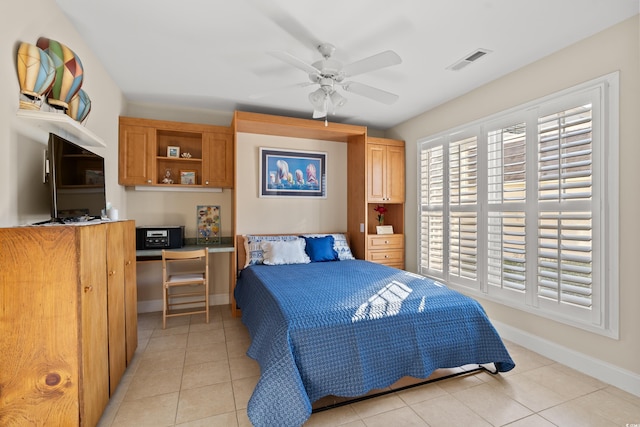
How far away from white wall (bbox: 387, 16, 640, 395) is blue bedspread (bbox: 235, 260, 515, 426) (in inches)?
28.9

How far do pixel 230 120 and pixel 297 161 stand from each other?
108cm

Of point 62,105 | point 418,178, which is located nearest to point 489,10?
point 418,178

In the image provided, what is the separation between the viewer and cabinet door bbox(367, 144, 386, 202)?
4.25 metres

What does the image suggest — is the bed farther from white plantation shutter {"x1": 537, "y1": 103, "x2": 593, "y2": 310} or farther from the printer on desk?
the printer on desk

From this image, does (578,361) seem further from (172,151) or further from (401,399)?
(172,151)

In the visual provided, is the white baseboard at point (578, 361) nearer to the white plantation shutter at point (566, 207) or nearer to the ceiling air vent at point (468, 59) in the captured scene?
the white plantation shutter at point (566, 207)

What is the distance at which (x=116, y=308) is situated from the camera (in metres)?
2.08

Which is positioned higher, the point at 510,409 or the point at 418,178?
the point at 418,178

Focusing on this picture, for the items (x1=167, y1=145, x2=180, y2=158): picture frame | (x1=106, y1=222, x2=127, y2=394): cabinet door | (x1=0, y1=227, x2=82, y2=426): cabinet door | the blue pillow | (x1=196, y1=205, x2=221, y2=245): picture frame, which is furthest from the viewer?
(x1=196, y1=205, x2=221, y2=245): picture frame

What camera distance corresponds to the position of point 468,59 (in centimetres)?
268

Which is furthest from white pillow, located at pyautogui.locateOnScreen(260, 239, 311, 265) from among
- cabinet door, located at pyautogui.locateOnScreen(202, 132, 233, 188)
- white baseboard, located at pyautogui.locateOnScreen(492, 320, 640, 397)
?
white baseboard, located at pyautogui.locateOnScreen(492, 320, 640, 397)

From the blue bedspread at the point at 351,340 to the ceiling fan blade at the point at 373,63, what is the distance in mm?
1692

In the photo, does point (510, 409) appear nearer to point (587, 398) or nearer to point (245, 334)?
point (587, 398)

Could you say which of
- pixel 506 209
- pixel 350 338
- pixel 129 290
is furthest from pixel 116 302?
pixel 506 209
